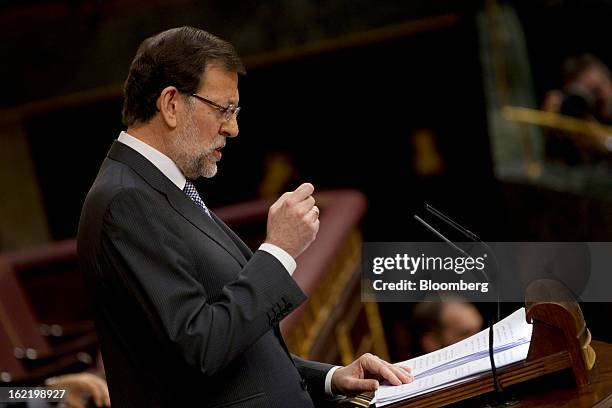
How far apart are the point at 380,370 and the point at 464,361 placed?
15 centimetres

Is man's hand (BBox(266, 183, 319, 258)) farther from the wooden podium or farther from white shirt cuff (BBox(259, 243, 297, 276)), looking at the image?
the wooden podium

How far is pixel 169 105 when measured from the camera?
6.04 feet

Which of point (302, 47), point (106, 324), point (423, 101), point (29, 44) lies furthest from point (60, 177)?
point (106, 324)

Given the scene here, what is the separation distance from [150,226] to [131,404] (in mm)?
306

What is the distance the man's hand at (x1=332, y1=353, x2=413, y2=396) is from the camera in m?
1.84

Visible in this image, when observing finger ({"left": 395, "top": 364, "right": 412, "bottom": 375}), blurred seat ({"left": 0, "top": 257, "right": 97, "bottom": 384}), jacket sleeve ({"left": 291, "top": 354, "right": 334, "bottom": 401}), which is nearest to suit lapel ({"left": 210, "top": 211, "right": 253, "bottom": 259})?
jacket sleeve ({"left": 291, "top": 354, "right": 334, "bottom": 401})

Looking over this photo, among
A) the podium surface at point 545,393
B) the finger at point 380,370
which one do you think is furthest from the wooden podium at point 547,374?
the finger at point 380,370

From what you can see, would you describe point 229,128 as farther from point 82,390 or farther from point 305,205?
point 82,390

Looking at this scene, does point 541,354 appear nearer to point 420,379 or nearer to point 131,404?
point 420,379

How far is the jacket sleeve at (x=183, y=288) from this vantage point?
1666 mm

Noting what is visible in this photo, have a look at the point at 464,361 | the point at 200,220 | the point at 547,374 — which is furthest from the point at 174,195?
the point at 547,374

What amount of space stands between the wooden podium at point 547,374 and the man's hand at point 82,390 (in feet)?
4.14

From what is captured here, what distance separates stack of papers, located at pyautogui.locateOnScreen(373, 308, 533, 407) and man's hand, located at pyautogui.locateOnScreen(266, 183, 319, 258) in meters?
0.29

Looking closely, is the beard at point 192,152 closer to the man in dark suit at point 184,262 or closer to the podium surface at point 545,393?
the man in dark suit at point 184,262
